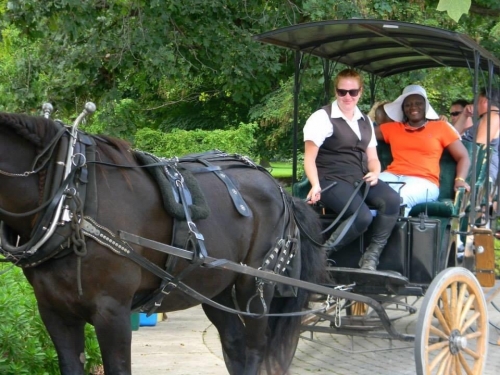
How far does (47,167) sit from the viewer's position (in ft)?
13.7

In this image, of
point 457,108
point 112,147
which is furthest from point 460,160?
point 112,147

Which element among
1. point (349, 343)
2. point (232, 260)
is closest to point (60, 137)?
point (232, 260)

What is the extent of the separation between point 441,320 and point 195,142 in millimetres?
5420

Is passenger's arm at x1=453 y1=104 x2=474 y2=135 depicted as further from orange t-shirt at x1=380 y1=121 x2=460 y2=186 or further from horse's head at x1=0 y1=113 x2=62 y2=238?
horse's head at x1=0 y1=113 x2=62 y2=238

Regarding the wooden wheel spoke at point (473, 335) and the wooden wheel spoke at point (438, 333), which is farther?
the wooden wheel spoke at point (473, 335)

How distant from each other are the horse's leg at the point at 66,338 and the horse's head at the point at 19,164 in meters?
0.50

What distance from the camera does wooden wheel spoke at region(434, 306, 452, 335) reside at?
19.3ft

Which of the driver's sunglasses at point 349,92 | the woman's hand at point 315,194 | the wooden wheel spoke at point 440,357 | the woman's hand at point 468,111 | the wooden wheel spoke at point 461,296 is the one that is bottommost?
the wooden wheel spoke at point 440,357

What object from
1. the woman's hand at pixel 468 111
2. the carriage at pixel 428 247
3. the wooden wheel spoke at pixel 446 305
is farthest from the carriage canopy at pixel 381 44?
the wooden wheel spoke at pixel 446 305

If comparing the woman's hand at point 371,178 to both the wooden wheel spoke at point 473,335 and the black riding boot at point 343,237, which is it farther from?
the wooden wheel spoke at point 473,335

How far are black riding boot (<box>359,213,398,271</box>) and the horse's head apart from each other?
2754 millimetres

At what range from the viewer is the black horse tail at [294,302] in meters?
5.75

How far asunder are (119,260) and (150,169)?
1.98 ft

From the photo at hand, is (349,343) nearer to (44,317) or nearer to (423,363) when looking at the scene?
(423,363)
